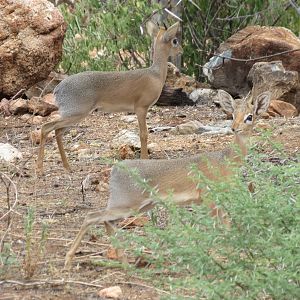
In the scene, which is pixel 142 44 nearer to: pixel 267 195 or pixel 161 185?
pixel 161 185

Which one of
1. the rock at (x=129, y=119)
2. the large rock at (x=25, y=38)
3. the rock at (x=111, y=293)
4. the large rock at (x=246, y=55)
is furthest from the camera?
the large rock at (x=246, y=55)

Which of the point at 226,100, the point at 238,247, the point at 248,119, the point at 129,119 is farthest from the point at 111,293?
the point at 129,119

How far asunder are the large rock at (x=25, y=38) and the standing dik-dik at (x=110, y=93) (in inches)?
85.1

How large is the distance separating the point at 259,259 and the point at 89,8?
31.4ft

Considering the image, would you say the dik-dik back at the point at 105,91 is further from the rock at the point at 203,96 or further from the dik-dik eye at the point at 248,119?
the dik-dik eye at the point at 248,119

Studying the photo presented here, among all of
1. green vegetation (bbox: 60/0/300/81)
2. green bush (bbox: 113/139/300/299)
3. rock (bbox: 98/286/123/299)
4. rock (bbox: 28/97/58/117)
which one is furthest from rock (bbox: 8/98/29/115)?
green bush (bbox: 113/139/300/299)

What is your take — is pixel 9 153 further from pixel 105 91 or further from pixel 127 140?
pixel 127 140

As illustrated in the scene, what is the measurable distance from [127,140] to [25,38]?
274 centimetres

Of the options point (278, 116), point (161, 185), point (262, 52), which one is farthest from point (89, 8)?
point (161, 185)

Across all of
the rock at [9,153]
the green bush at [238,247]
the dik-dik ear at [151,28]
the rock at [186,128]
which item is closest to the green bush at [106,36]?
the dik-dik ear at [151,28]

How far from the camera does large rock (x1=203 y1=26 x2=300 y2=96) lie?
11766 mm

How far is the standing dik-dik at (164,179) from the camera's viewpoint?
529 cm

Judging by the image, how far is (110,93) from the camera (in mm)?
9047

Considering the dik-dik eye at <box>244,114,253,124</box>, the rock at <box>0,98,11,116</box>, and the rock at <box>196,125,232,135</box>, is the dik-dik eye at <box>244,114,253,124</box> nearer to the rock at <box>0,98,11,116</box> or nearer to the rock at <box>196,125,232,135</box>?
the rock at <box>196,125,232,135</box>
